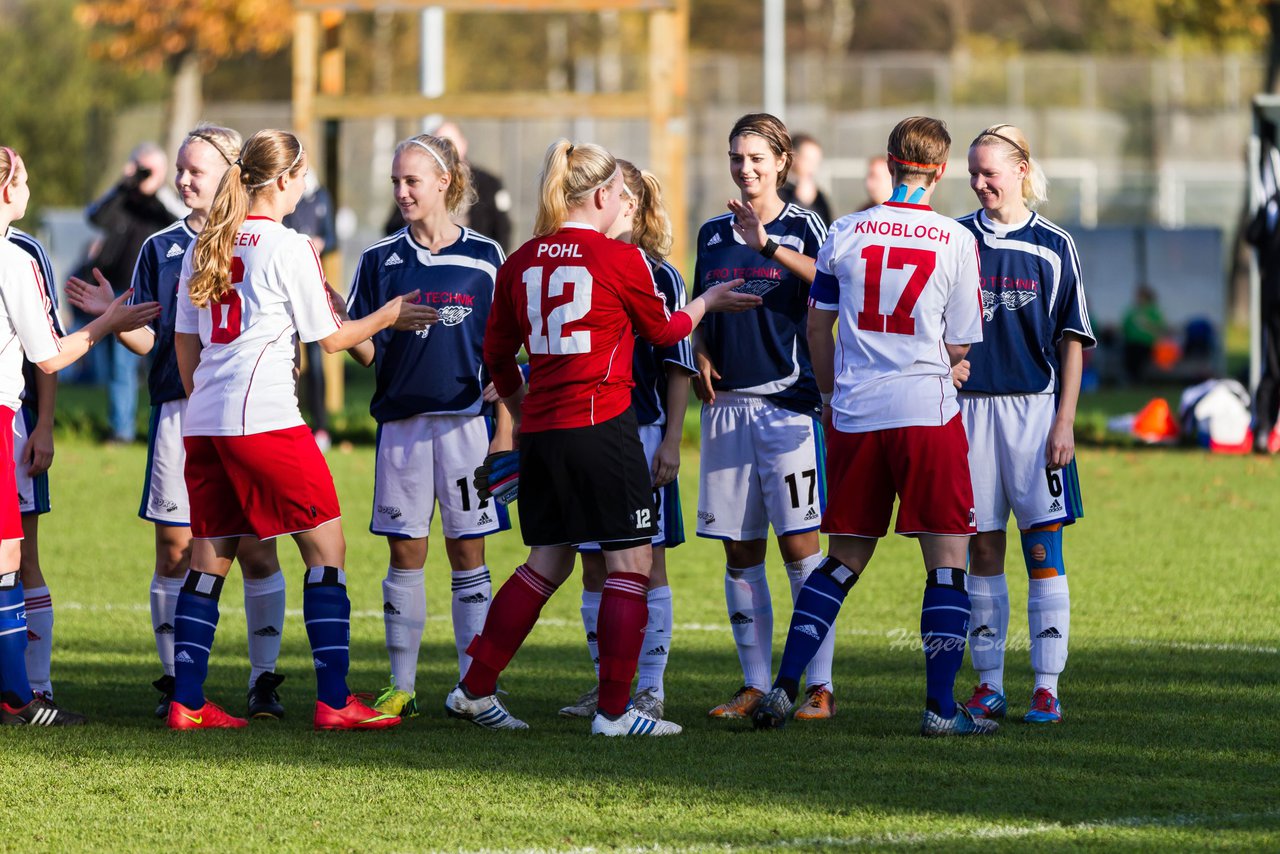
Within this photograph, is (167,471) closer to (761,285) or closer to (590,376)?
(590,376)

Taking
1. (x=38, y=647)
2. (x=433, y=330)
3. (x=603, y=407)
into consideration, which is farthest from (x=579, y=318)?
(x=38, y=647)

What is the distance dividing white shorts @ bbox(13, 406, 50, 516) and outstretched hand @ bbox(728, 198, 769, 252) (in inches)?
Answer: 110

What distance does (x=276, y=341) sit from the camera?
19.9ft

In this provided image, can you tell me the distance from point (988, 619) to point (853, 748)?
960mm

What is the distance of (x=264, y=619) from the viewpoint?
6.69 meters

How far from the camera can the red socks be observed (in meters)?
6.06

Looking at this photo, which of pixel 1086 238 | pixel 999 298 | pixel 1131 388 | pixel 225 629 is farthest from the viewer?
pixel 1086 238

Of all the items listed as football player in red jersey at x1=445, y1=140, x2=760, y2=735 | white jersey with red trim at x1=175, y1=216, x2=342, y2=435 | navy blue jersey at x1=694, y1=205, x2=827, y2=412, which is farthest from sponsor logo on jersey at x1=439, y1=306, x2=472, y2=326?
navy blue jersey at x1=694, y1=205, x2=827, y2=412

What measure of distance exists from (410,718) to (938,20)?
56.3 m

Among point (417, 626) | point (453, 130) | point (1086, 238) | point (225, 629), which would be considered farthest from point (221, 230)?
point (1086, 238)

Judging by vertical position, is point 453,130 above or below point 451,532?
above

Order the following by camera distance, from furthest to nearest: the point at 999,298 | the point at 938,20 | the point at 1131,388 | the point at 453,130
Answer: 1. the point at 938,20
2. the point at 1131,388
3. the point at 453,130
4. the point at 999,298

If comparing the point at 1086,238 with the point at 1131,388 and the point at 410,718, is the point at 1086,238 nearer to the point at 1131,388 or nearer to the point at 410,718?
the point at 1131,388

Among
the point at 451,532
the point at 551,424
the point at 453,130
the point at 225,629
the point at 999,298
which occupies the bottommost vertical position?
the point at 225,629
